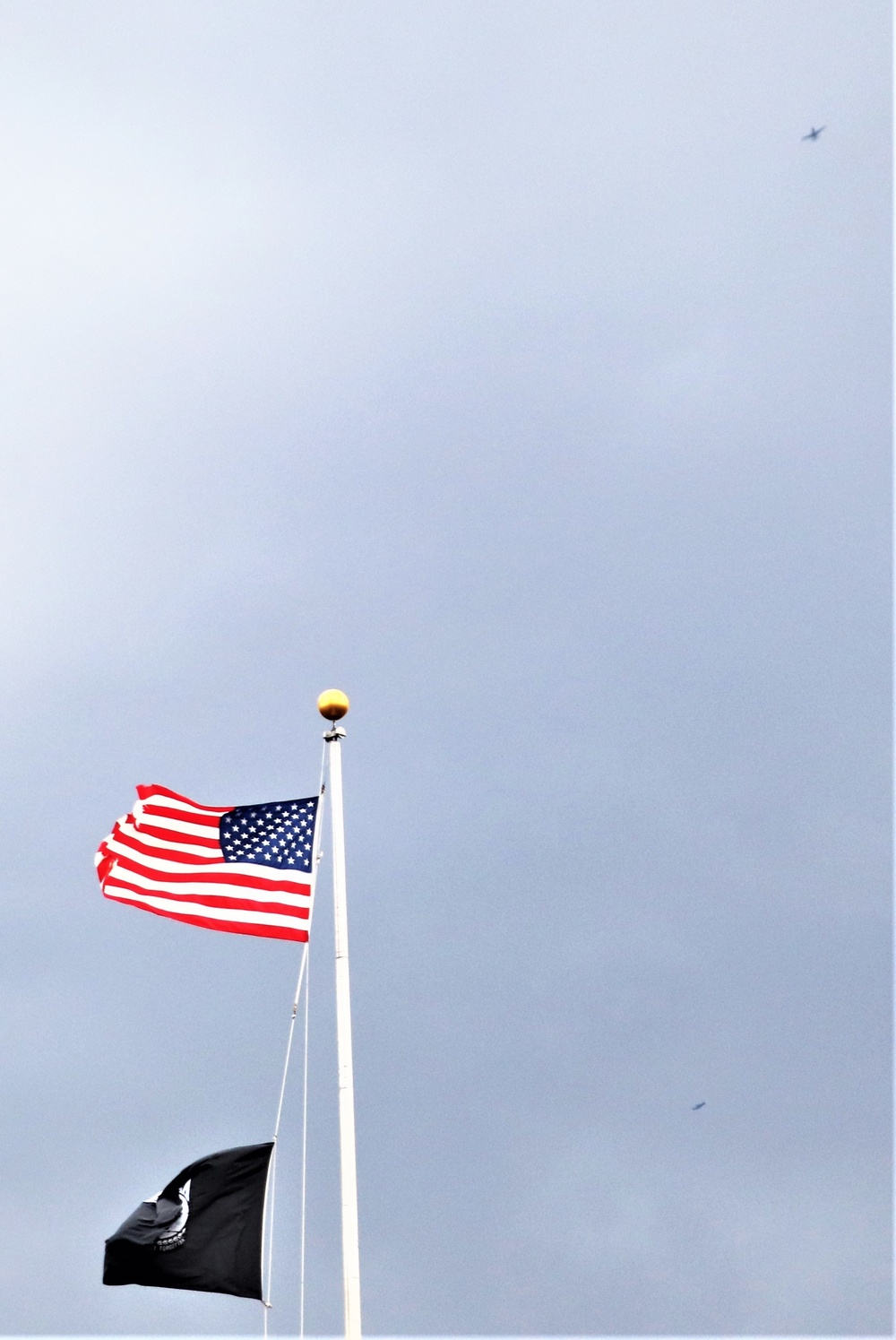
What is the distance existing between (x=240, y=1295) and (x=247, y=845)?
21.4 ft

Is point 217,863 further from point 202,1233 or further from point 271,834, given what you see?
point 202,1233

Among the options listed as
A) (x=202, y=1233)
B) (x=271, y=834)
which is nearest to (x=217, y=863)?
(x=271, y=834)

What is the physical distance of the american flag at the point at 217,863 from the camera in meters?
29.9

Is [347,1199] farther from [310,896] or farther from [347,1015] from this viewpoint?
[310,896]

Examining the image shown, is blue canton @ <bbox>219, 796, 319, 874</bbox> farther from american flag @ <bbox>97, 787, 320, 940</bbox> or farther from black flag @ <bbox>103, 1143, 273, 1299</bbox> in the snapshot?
black flag @ <bbox>103, 1143, 273, 1299</bbox>

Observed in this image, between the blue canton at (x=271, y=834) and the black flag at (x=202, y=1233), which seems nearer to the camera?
the black flag at (x=202, y=1233)

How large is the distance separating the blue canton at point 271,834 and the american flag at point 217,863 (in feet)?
0.04

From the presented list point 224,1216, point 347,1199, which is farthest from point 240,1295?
point 347,1199

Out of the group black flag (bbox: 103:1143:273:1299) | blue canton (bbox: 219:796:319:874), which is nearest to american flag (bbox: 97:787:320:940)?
blue canton (bbox: 219:796:319:874)

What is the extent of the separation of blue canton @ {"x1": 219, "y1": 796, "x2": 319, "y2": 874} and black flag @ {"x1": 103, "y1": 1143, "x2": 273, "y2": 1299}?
4235 millimetres

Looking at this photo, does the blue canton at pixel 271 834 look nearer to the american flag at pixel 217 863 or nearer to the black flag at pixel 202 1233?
the american flag at pixel 217 863

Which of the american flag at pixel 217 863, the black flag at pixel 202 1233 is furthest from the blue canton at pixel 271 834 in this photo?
the black flag at pixel 202 1233

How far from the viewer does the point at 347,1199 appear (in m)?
27.5

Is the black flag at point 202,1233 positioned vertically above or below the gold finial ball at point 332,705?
below
